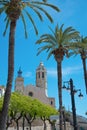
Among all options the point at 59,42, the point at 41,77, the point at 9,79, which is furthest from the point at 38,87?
the point at 9,79

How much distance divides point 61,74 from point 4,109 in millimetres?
14303

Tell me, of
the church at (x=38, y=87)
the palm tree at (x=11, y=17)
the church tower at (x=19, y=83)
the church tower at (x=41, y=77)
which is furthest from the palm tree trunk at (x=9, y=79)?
the church tower at (x=41, y=77)

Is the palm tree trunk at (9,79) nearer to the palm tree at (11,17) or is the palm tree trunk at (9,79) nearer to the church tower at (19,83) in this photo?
the palm tree at (11,17)

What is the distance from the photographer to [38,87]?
12388 centimetres

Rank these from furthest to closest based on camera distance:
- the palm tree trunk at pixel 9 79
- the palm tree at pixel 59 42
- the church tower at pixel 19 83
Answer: the church tower at pixel 19 83, the palm tree at pixel 59 42, the palm tree trunk at pixel 9 79

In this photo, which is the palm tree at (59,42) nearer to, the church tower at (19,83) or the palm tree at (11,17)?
the palm tree at (11,17)

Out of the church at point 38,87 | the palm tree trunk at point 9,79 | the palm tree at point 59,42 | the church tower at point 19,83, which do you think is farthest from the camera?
the church tower at point 19,83

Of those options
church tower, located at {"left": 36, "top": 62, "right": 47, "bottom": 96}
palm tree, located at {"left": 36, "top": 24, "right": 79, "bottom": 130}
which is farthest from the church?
palm tree, located at {"left": 36, "top": 24, "right": 79, "bottom": 130}

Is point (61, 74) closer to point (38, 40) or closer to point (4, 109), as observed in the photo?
point (38, 40)

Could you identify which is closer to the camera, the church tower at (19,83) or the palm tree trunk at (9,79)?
the palm tree trunk at (9,79)

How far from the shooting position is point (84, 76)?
4525 centimetres

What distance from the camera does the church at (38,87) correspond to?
12106cm

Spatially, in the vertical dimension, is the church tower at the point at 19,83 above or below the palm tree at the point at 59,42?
above

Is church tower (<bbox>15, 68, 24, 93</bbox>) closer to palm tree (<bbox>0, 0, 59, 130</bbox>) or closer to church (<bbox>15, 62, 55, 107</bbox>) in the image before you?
church (<bbox>15, 62, 55, 107</bbox>)
